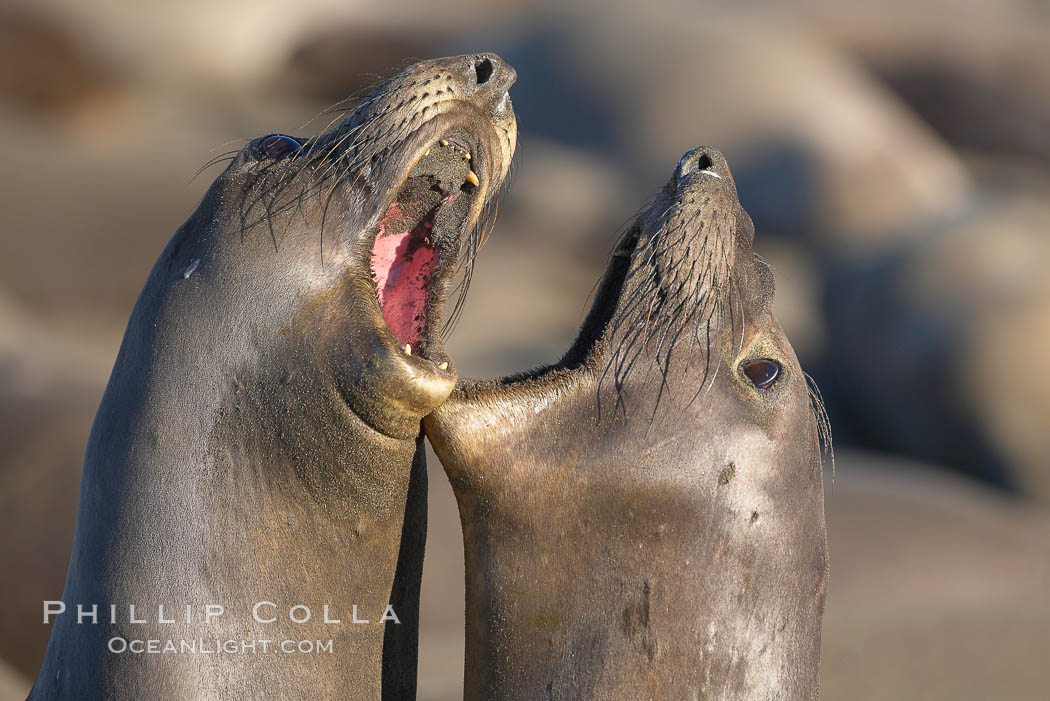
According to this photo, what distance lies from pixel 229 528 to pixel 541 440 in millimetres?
632

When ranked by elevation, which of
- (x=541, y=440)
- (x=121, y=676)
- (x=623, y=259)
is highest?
(x=623, y=259)

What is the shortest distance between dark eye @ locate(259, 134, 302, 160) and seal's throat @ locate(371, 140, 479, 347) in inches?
9.4

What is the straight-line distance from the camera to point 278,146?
2793 mm

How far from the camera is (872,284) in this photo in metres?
9.98

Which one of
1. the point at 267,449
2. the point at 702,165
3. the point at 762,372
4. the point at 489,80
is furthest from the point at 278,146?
the point at 762,372

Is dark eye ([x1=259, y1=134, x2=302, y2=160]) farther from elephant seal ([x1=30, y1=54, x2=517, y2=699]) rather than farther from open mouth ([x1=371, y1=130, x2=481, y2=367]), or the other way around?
open mouth ([x1=371, y1=130, x2=481, y2=367])

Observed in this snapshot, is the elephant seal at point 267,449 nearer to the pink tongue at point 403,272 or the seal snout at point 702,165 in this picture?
the pink tongue at point 403,272

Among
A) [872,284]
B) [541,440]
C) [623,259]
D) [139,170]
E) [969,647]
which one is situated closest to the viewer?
[541,440]

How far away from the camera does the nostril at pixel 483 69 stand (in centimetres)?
277

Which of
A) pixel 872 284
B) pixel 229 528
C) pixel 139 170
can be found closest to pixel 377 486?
pixel 229 528

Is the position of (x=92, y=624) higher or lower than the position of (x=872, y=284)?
lower

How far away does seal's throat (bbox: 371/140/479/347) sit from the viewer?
9.20 ft

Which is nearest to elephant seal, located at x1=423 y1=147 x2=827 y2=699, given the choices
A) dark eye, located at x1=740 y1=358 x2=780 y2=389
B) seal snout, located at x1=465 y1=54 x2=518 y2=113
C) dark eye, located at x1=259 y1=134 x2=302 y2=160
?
dark eye, located at x1=740 y1=358 x2=780 y2=389

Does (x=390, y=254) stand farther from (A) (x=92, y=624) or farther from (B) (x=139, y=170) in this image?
(B) (x=139, y=170)
